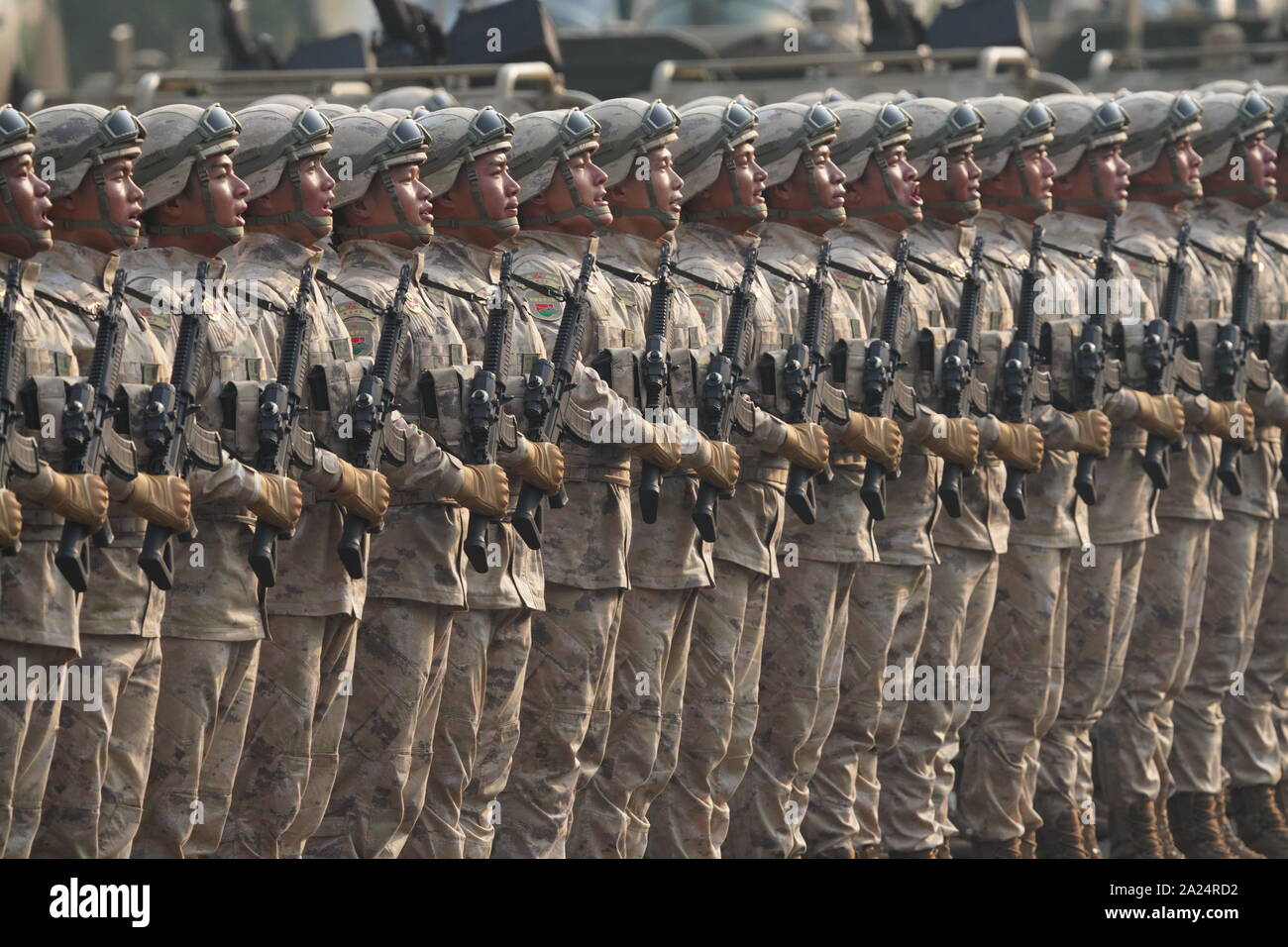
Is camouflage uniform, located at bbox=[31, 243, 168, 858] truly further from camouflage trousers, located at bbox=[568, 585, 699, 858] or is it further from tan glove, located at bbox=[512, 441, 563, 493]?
camouflage trousers, located at bbox=[568, 585, 699, 858]

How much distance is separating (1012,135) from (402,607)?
16.0 ft

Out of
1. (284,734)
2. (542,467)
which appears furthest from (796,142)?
(284,734)

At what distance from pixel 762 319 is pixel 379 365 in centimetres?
259

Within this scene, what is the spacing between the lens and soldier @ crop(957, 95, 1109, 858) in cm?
1473

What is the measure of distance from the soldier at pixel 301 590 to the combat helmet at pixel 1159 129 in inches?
242

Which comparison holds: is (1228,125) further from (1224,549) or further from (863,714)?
(863,714)

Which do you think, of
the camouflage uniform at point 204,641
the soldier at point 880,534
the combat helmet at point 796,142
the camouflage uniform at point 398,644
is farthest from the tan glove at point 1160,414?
the camouflage uniform at point 204,641

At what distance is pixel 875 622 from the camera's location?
46.0 ft

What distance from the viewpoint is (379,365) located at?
1108cm

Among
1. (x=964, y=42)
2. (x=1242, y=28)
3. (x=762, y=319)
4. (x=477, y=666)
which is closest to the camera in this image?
(x=477, y=666)

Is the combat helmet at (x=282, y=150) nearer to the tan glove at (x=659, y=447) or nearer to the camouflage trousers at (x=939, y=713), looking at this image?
the tan glove at (x=659, y=447)

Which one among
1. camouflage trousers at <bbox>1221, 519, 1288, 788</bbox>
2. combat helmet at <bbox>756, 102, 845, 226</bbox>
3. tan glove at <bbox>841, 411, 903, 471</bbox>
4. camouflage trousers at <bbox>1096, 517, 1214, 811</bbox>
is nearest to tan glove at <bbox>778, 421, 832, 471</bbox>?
tan glove at <bbox>841, 411, 903, 471</bbox>
